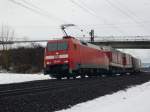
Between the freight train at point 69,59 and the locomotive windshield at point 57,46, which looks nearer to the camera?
the freight train at point 69,59

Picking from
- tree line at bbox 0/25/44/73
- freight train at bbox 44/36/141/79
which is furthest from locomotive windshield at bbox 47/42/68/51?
tree line at bbox 0/25/44/73

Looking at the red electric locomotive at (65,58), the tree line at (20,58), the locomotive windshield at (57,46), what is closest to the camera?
the red electric locomotive at (65,58)

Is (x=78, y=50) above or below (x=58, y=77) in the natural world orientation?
above

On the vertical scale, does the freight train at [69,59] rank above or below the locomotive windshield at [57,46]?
below

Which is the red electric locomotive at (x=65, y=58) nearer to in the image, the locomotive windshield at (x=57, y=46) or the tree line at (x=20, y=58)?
the locomotive windshield at (x=57, y=46)

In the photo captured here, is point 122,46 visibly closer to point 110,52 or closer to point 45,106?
point 110,52

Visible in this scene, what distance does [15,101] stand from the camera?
41.6 feet

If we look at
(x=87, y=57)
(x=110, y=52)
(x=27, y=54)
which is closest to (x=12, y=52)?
(x=27, y=54)

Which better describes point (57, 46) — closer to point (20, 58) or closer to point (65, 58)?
point (65, 58)

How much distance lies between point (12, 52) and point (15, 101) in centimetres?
6180

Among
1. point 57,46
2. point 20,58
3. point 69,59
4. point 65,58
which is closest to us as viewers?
point 69,59

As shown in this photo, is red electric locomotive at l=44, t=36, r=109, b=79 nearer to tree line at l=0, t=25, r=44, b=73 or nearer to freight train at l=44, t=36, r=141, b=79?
freight train at l=44, t=36, r=141, b=79

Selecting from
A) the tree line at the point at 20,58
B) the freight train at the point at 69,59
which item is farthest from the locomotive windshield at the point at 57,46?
the tree line at the point at 20,58

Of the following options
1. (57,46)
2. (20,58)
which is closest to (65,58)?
(57,46)
